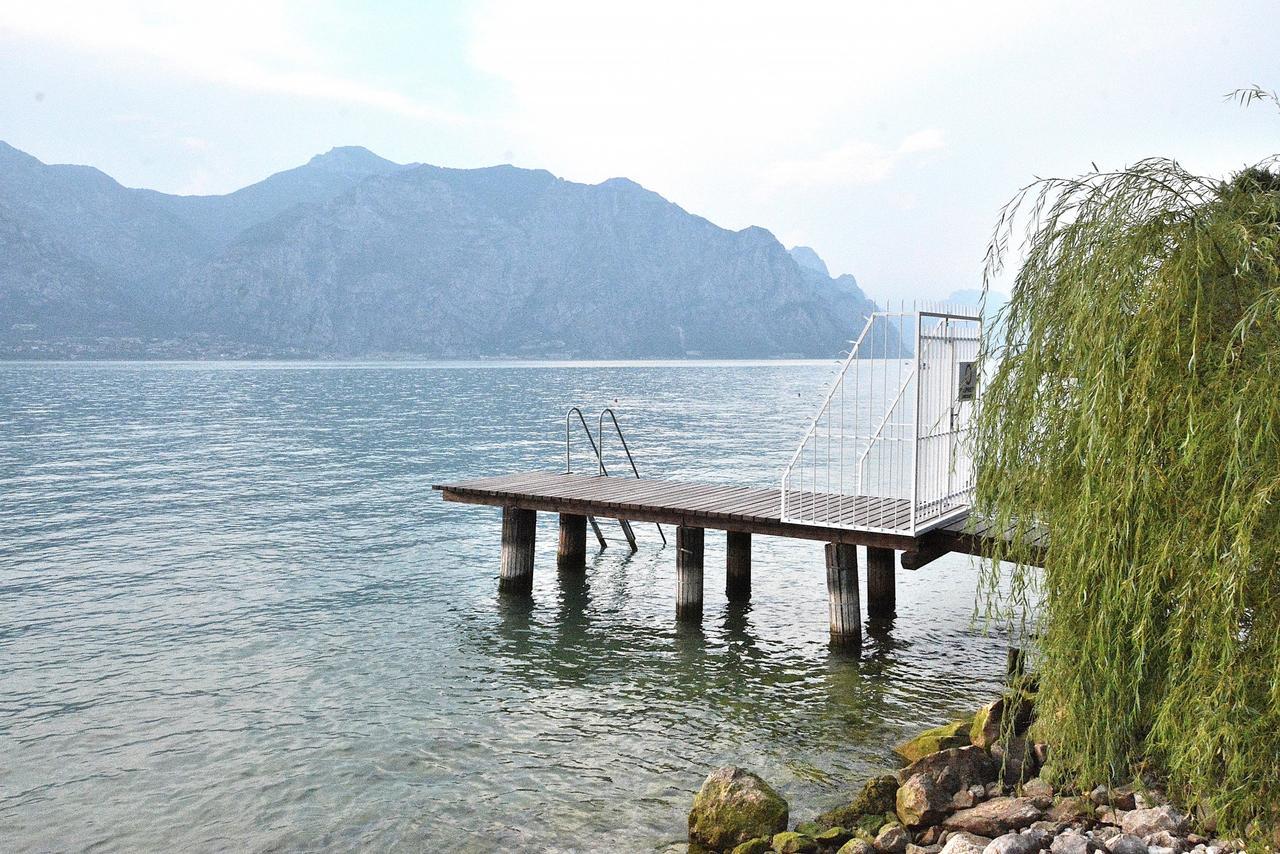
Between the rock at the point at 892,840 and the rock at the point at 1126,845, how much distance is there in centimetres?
159

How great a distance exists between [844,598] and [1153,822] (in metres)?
7.55

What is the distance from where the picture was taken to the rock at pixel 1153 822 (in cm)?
776

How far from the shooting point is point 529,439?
2270 inches

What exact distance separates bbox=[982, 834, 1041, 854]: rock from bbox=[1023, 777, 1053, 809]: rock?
979 millimetres

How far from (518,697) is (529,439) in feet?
145

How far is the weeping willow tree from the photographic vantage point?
23.2 ft

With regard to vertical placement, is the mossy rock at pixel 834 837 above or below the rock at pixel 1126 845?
below

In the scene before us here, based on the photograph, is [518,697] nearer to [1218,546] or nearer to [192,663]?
[192,663]

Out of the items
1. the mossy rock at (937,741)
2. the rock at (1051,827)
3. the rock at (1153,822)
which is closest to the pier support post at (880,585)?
the mossy rock at (937,741)

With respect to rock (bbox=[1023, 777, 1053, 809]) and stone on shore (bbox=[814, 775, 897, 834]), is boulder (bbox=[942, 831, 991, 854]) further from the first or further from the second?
stone on shore (bbox=[814, 775, 897, 834])

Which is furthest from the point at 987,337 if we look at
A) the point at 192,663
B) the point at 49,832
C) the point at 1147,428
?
the point at 192,663

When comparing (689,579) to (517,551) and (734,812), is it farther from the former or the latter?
(734,812)

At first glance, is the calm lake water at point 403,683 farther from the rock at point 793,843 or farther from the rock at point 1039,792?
the rock at point 1039,792

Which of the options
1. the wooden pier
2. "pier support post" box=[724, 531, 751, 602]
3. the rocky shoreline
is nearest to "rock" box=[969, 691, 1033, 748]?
the rocky shoreline
